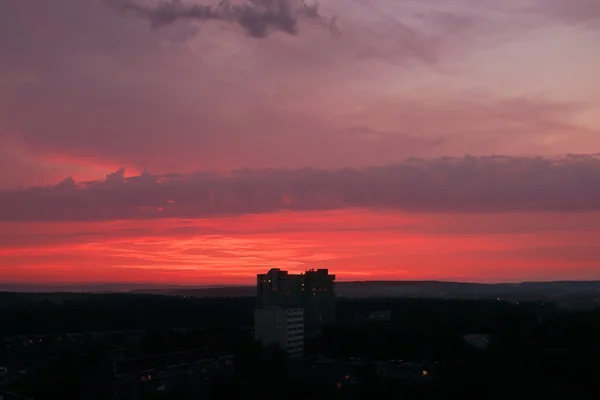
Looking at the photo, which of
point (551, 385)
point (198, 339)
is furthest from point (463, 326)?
point (551, 385)

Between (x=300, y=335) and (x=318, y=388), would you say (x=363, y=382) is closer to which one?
(x=318, y=388)

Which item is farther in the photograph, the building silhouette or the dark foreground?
the building silhouette

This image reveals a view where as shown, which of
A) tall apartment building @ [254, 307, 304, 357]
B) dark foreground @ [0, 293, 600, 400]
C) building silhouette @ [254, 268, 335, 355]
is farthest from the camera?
building silhouette @ [254, 268, 335, 355]

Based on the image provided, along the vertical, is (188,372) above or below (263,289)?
below

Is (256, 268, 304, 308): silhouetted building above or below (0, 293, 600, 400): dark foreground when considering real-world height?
above

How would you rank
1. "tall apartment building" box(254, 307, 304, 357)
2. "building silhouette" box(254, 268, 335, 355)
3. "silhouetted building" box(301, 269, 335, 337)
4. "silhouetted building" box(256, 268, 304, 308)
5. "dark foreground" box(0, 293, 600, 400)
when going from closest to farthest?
1. "dark foreground" box(0, 293, 600, 400)
2. "tall apartment building" box(254, 307, 304, 357)
3. "building silhouette" box(254, 268, 335, 355)
4. "silhouetted building" box(301, 269, 335, 337)
5. "silhouetted building" box(256, 268, 304, 308)

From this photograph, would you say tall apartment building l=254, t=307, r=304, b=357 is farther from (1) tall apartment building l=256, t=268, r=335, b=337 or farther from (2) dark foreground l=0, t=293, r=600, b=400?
(1) tall apartment building l=256, t=268, r=335, b=337

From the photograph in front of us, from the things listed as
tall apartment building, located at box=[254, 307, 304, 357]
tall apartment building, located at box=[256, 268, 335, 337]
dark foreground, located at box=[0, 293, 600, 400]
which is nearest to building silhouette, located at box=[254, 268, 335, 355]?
tall apartment building, located at box=[256, 268, 335, 337]
